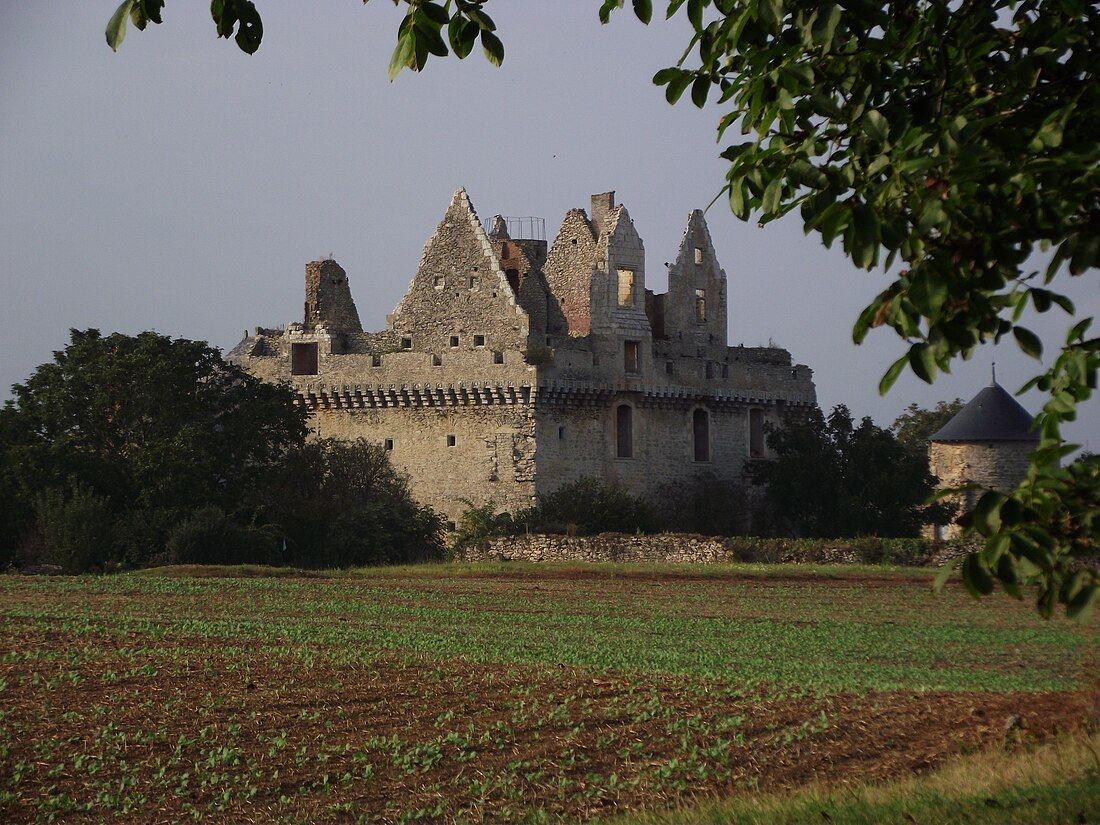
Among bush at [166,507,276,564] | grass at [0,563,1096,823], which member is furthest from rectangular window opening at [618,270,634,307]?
grass at [0,563,1096,823]

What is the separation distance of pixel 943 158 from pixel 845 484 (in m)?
37.5

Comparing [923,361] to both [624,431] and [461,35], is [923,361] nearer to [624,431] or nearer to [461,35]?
[461,35]

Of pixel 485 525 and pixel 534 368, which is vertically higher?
pixel 534 368

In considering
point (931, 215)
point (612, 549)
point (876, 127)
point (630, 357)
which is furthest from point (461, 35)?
point (630, 357)

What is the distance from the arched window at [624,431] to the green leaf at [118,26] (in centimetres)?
3652

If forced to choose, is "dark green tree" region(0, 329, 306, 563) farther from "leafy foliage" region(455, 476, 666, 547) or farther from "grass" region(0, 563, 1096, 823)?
"grass" region(0, 563, 1096, 823)

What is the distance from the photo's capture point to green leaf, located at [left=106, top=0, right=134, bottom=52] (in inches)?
212

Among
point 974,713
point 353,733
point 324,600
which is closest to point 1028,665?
point 974,713

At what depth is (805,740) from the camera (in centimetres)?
1029

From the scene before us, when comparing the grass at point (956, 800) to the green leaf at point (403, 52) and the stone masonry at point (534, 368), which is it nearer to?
the green leaf at point (403, 52)

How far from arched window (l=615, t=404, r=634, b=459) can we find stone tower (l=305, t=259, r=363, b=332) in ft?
28.7

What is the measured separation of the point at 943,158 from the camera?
16.4ft

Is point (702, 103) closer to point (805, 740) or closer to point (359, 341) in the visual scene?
point (805, 740)

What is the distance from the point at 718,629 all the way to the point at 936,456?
3005 centimetres
